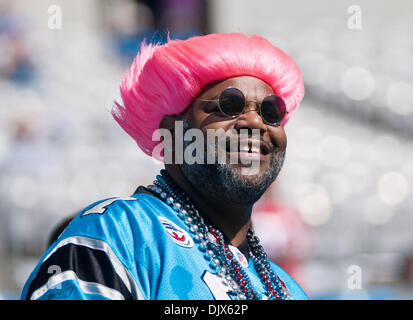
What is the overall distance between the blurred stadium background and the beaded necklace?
195 centimetres

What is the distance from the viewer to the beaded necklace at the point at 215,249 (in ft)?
7.11

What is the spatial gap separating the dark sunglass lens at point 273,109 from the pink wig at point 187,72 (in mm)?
108

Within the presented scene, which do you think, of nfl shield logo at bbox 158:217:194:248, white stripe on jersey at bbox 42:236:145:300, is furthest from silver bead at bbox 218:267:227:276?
white stripe on jersey at bbox 42:236:145:300

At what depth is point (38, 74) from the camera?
10.8 m

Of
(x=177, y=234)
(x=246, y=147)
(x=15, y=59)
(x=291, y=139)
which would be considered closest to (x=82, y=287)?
(x=177, y=234)

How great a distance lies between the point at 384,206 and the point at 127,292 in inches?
246

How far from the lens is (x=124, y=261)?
1888 mm

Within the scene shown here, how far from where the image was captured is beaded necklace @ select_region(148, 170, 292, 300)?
2.17 meters

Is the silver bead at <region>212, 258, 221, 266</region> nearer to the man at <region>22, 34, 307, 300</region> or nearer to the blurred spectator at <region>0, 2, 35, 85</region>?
the man at <region>22, 34, 307, 300</region>

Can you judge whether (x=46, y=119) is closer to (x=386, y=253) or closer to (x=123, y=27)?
(x=386, y=253)

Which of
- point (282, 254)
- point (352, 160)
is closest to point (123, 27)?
point (352, 160)

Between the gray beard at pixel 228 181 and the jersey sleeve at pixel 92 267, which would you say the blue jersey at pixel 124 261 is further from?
the gray beard at pixel 228 181

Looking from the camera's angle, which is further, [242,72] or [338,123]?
[338,123]

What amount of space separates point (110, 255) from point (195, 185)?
505mm
